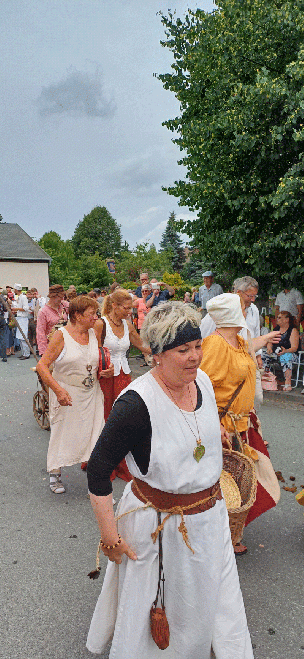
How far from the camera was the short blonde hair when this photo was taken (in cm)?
196

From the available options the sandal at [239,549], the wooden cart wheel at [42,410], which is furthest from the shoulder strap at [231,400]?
the wooden cart wheel at [42,410]

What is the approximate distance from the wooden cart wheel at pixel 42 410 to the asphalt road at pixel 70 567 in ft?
3.76

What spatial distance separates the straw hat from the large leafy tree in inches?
255

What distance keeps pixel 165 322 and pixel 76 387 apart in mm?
2886

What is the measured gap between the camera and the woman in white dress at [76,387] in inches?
178

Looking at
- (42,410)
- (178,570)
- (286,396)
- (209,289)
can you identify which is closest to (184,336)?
(178,570)

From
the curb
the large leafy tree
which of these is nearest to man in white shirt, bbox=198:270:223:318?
the large leafy tree

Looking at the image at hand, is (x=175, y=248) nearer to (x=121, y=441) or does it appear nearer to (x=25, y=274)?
(x=25, y=274)

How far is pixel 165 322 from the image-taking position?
1.98 meters

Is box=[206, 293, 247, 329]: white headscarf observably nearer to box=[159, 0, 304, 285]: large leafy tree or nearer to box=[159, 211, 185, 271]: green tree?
box=[159, 0, 304, 285]: large leafy tree

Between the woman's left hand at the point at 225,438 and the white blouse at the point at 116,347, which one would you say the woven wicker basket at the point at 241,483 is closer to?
the woman's left hand at the point at 225,438

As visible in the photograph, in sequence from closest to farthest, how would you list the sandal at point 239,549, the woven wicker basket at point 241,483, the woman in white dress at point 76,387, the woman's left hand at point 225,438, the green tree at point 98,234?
the woven wicker basket at point 241,483, the woman's left hand at point 225,438, the sandal at point 239,549, the woman in white dress at point 76,387, the green tree at point 98,234

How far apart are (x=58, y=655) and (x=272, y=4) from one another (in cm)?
1060

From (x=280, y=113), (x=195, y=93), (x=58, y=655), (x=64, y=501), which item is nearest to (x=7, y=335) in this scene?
(x=195, y=93)
